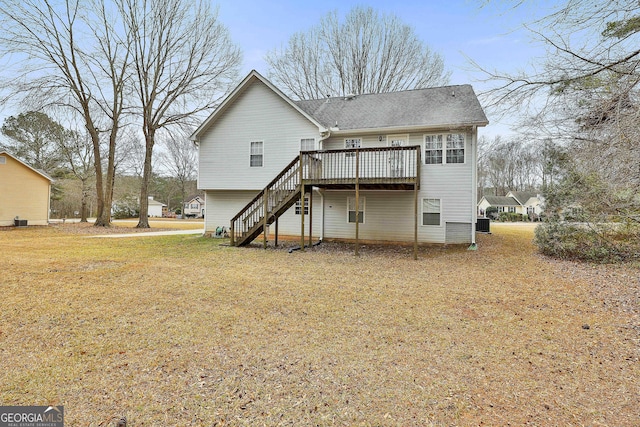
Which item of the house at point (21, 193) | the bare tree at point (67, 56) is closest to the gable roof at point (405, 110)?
the bare tree at point (67, 56)

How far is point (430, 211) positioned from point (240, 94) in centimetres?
1030

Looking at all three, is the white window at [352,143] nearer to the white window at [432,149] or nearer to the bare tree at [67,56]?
the white window at [432,149]

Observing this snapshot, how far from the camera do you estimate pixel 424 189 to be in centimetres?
1295

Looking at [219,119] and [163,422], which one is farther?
[219,119]

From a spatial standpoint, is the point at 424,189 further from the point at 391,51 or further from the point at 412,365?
the point at 391,51

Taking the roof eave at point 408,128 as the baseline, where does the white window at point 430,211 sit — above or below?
below

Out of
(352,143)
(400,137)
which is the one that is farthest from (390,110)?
(352,143)

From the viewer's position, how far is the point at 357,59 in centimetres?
2409

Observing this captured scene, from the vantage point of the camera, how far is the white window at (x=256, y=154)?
14.7 metres

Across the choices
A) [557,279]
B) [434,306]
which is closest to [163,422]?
[434,306]

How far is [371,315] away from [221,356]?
246 cm

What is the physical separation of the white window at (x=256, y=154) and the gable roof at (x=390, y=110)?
7.73 ft

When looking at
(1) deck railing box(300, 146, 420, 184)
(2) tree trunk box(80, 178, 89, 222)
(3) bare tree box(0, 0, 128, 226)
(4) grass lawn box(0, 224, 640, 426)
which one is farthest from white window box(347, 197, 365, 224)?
(2) tree trunk box(80, 178, 89, 222)

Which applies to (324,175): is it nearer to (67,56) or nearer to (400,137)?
(400,137)
